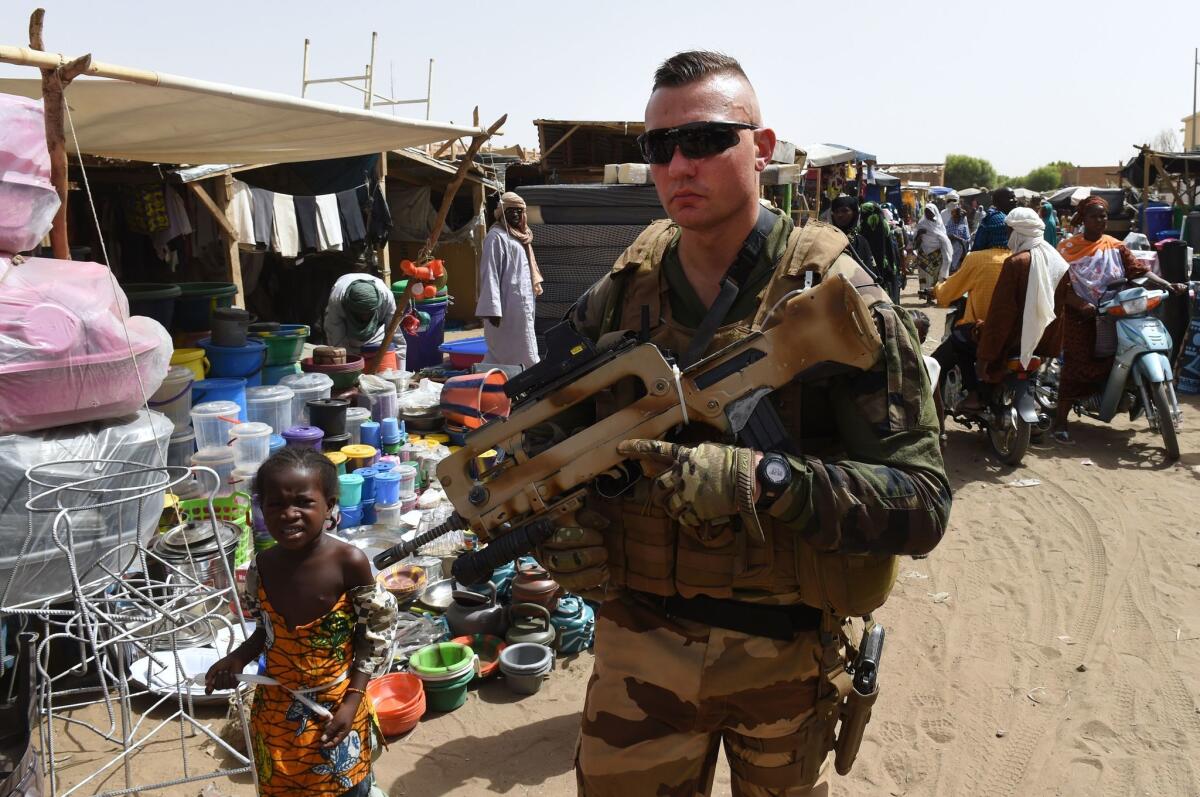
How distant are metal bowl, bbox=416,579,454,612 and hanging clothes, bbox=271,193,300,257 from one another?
6.22 meters

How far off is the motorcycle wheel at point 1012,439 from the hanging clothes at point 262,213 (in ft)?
24.6

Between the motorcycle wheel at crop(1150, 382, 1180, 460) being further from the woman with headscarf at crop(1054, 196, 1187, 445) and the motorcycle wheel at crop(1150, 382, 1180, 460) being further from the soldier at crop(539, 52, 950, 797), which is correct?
the soldier at crop(539, 52, 950, 797)

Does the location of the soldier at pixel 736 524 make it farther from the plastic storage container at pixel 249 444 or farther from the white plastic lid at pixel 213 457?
the plastic storage container at pixel 249 444

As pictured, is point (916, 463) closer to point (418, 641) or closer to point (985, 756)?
point (985, 756)

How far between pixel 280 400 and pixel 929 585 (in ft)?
14.1

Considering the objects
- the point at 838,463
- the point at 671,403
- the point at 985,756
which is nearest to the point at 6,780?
the point at 671,403

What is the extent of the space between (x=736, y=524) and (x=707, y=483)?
255mm

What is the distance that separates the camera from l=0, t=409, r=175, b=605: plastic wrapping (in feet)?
10.1

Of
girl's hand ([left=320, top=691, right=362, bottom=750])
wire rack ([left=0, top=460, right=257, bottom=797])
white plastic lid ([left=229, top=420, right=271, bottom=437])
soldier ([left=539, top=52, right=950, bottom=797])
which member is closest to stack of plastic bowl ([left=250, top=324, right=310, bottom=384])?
white plastic lid ([left=229, top=420, right=271, bottom=437])

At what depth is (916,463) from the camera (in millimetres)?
1681

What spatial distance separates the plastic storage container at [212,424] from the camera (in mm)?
5242

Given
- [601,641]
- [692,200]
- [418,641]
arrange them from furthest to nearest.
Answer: [418,641]
[601,641]
[692,200]

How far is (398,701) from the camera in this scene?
3.53m

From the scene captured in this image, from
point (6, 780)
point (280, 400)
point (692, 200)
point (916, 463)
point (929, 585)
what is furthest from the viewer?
point (280, 400)
